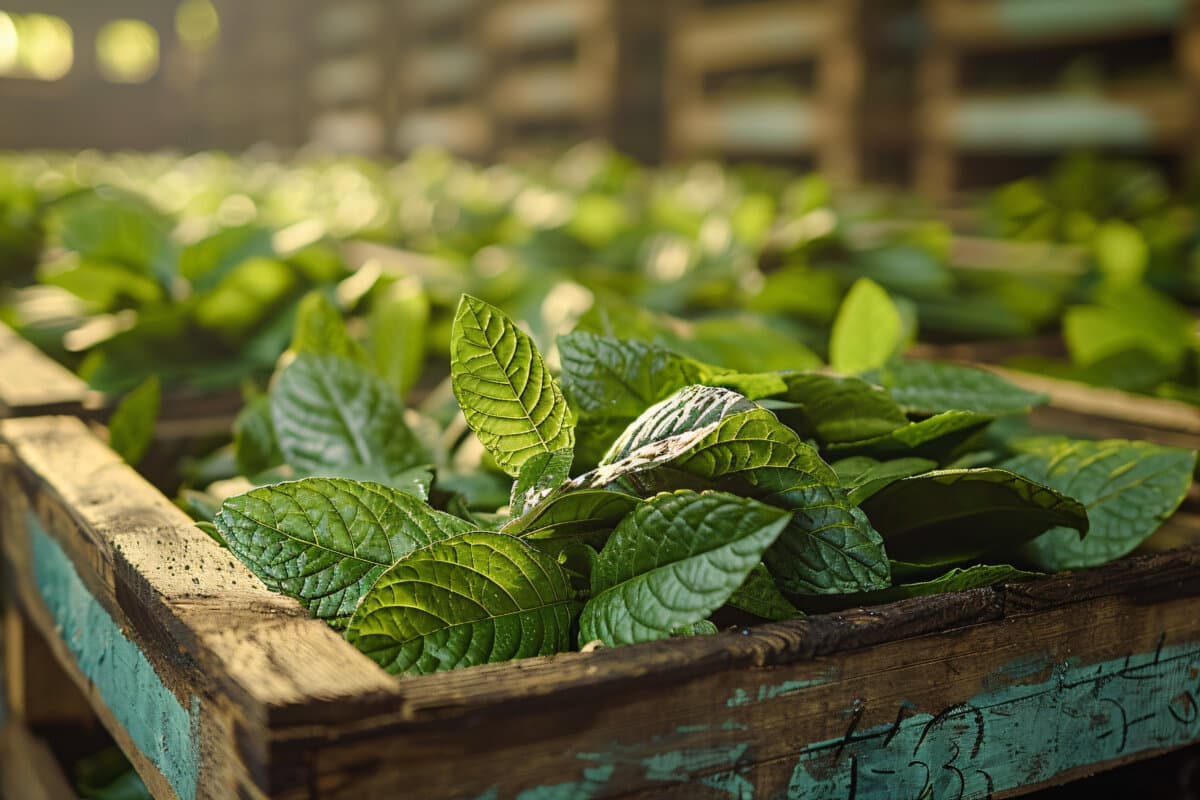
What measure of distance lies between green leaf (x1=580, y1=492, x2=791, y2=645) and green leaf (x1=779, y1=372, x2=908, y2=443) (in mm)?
186

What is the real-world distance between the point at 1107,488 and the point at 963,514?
0.44 ft

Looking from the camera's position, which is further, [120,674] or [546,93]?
[546,93]

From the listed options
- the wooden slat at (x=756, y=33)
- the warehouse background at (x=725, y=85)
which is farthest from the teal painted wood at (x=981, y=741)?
the wooden slat at (x=756, y=33)

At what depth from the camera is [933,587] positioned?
64 centimetres

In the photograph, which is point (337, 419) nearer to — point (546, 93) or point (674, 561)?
point (674, 561)

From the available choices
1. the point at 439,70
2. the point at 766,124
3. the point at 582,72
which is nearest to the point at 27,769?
the point at 766,124

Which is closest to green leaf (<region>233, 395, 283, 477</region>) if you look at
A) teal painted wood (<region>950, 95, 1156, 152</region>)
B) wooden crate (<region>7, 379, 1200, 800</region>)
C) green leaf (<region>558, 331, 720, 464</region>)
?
wooden crate (<region>7, 379, 1200, 800</region>)

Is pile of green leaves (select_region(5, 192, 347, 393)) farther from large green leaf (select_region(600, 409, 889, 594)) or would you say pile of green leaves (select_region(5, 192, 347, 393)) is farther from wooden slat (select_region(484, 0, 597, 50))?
wooden slat (select_region(484, 0, 597, 50))

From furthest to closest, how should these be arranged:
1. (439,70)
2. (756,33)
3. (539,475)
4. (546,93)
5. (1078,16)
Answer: (439,70) < (546,93) < (756,33) < (1078,16) < (539,475)

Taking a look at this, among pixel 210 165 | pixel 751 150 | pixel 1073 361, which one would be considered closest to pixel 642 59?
pixel 751 150

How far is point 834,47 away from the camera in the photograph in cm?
301

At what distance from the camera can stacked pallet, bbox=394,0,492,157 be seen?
4.83 m

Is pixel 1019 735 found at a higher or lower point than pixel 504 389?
lower

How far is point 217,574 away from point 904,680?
0.34 m
